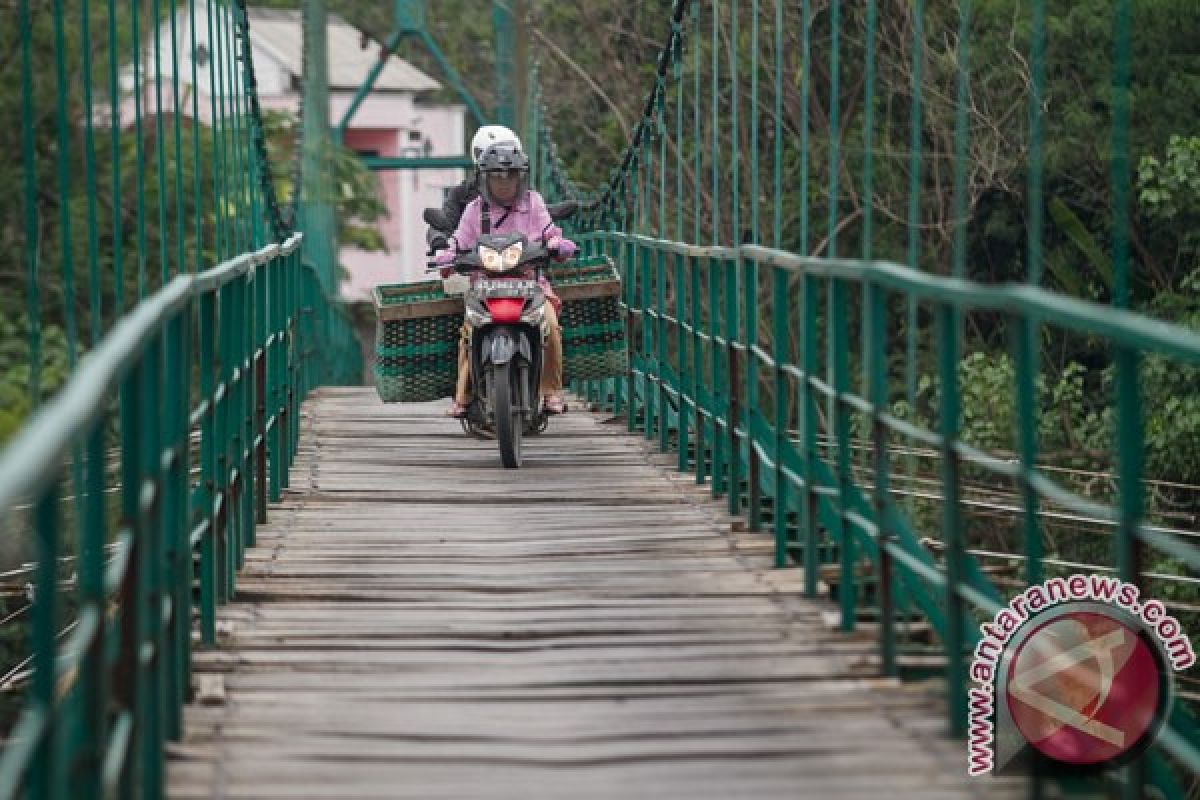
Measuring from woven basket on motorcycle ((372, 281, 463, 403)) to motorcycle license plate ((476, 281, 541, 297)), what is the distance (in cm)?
56

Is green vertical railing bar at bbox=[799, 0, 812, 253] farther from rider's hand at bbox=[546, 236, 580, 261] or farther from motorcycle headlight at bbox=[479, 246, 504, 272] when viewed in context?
motorcycle headlight at bbox=[479, 246, 504, 272]

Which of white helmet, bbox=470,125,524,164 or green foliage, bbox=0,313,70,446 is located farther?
green foliage, bbox=0,313,70,446

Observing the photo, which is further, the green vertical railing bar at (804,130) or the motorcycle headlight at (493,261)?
the green vertical railing bar at (804,130)

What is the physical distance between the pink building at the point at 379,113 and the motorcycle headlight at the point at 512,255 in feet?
137

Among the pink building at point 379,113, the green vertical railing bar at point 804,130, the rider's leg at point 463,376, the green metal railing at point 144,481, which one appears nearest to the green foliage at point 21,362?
the green vertical railing bar at point 804,130

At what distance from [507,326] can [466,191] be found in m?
1.01

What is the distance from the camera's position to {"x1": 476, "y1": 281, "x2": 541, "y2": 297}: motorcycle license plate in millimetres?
9430

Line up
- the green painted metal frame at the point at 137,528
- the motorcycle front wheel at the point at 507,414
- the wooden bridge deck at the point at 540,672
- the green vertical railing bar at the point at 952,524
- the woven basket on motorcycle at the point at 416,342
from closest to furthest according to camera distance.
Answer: the green painted metal frame at the point at 137,528
the wooden bridge deck at the point at 540,672
the green vertical railing bar at the point at 952,524
the motorcycle front wheel at the point at 507,414
the woven basket on motorcycle at the point at 416,342

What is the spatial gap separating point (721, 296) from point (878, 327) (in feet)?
12.0

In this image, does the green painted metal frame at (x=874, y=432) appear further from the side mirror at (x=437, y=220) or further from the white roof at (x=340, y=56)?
the white roof at (x=340, y=56)

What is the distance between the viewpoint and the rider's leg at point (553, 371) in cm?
991

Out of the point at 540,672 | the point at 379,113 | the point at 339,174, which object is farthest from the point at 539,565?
the point at 379,113

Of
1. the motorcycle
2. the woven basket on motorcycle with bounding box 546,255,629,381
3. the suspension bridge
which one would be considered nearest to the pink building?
the woven basket on motorcycle with bounding box 546,255,629,381

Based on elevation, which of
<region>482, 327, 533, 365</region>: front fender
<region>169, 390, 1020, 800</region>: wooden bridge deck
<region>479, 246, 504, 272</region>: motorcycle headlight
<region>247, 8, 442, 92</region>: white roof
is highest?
<region>247, 8, 442, 92</region>: white roof
